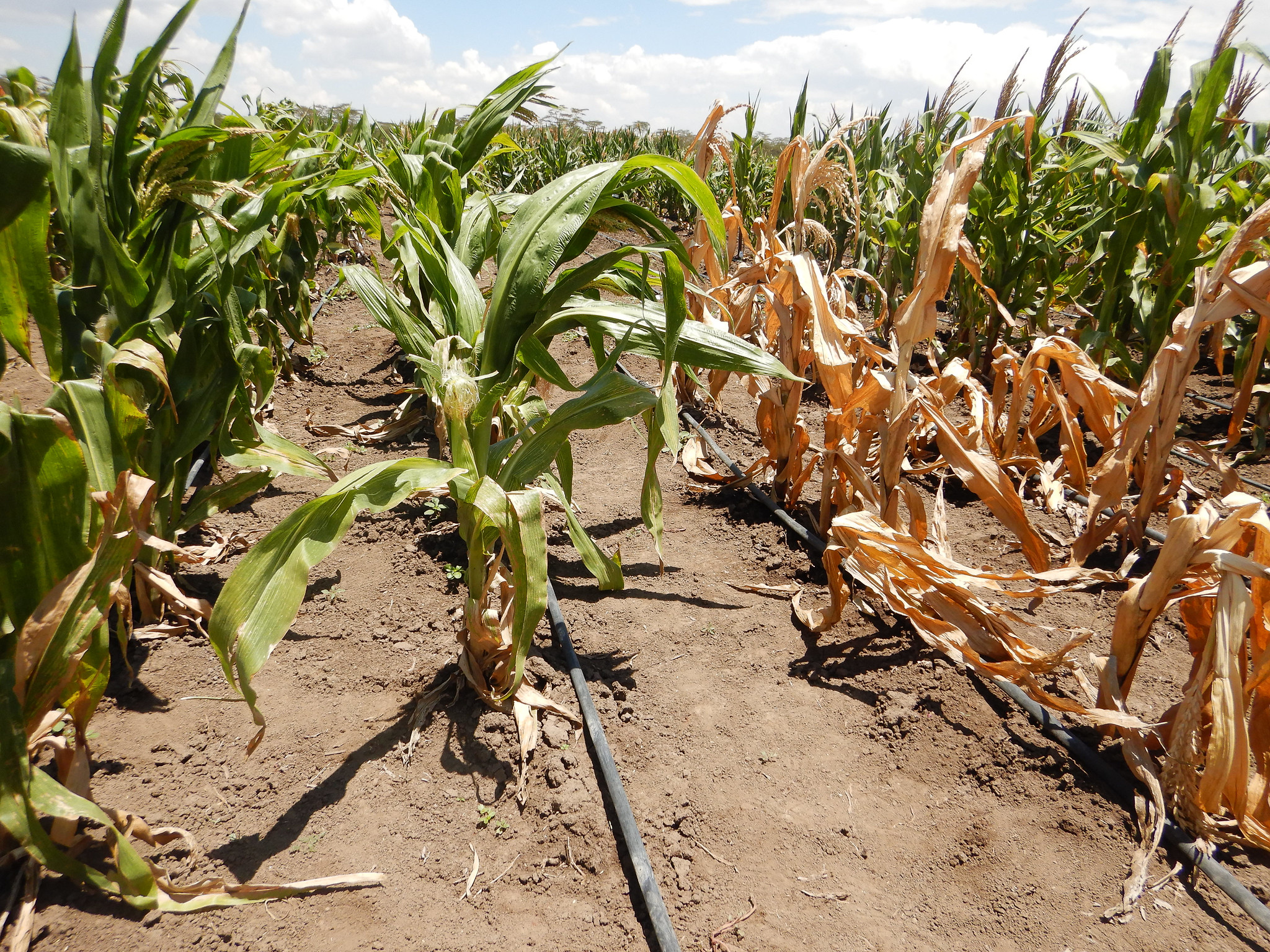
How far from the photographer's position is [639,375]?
4469 millimetres

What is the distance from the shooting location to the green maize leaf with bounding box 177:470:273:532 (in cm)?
192

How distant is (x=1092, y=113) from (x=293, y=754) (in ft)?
37.2

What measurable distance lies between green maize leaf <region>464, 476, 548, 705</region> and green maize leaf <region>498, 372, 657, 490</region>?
0.22m

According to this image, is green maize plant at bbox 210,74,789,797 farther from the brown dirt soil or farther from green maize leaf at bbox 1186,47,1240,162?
green maize leaf at bbox 1186,47,1240,162

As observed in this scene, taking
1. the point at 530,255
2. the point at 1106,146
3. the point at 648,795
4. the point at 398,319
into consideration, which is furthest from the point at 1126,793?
the point at 1106,146

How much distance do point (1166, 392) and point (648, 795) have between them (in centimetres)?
172

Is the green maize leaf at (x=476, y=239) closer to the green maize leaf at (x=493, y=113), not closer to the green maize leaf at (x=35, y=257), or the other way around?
the green maize leaf at (x=493, y=113)

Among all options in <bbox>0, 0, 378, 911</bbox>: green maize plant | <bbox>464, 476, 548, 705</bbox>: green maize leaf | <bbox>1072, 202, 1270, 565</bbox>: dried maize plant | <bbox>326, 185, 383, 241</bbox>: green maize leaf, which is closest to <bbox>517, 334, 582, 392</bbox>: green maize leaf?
<bbox>464, 476, 548, 705</bbox>: green maize leaf

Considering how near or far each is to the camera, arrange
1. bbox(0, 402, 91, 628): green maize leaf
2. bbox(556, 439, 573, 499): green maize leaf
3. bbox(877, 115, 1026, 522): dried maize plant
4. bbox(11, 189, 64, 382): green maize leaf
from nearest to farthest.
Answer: bbox(0, 402, 91, 628): green maize leaf, bbox(11, 189, 64, 382): green maize leaf, bbox(877, 115, 1026, 522): dried maize plant, bbox(556, 439, 573, 499): green maize leaf

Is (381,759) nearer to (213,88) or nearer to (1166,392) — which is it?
(213,88)

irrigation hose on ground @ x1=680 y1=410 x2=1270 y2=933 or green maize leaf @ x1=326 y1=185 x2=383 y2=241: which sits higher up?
green maize leaf @ x1=326 y1=185 x2=383 y2=241

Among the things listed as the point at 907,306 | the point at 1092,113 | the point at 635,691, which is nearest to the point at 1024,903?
the point at 635,691

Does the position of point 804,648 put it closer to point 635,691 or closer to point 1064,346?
point 635,691

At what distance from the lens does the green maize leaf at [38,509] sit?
1.07 metres
